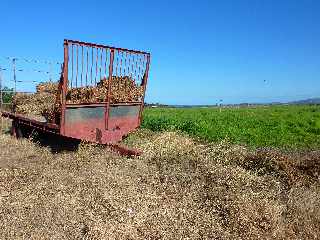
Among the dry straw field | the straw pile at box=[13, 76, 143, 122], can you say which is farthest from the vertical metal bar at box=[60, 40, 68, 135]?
the dry straw field

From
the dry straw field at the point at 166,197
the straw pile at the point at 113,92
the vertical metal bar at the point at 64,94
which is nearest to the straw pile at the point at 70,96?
the straw pile at the point at 113,92

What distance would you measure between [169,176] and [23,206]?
196 centimetres

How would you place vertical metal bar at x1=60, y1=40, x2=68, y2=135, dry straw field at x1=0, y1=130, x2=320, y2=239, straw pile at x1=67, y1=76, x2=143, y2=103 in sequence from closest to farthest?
A: dry straw field at x1=0, y1=130, x2=320, y2=239 < vertical metal bar at x1=60, y1=40, x2=68, y2=135 < straw pile at x1=67, y1=76, x2=143, y2=103

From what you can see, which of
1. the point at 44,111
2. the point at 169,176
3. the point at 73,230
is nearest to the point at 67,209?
the point at 73,230

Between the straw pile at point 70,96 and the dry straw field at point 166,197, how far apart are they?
1380 mm

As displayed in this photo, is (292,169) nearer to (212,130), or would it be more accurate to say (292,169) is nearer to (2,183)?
(2,183)

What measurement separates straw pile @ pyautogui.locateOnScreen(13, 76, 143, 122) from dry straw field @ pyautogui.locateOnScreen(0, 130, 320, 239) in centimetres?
138

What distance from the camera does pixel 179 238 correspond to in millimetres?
4664

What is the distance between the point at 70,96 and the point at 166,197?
11.9 feet

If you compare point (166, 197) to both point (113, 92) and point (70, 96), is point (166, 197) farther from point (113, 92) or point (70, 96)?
point (113, 92)

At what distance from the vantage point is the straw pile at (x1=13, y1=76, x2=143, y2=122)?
336 inches

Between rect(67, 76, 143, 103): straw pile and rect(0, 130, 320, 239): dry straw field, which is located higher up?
rect(67, 76, 143, 103): straw pile

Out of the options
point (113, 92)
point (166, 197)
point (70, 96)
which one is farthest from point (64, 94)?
point (166, 197)

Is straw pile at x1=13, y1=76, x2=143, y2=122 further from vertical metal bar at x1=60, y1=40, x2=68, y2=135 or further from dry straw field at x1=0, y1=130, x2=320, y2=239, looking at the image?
dry straw field at x1=0, y1=130, x2=320, y2=239
